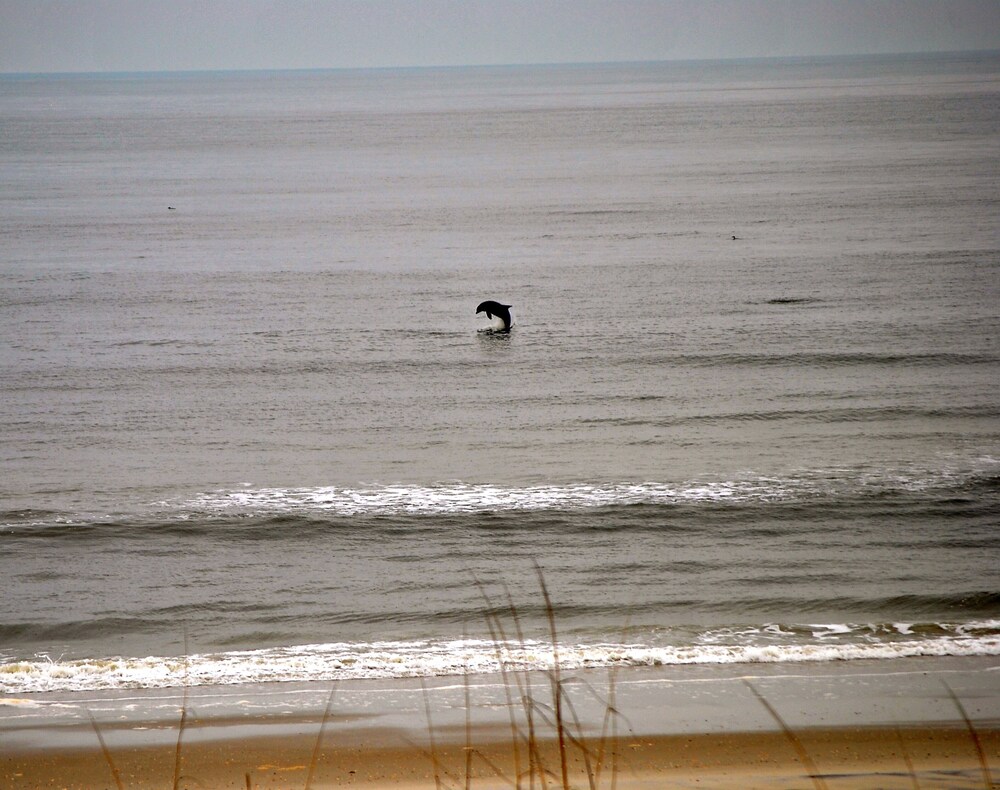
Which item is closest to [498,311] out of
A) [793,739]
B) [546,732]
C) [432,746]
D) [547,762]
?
[546,732]

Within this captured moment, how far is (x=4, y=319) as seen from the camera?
28.6 m

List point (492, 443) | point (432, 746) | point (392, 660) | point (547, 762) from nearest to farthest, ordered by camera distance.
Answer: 1. point (432, 746)
2. point (547, 762)
3. point (392, 660)
4. point (492, 443)

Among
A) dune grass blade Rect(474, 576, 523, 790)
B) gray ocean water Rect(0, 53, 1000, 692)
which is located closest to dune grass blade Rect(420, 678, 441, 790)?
Result: dune grass blade Rect(474, 576, 523, 790)

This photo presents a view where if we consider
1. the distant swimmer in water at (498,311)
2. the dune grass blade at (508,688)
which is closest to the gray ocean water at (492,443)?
the distant swimmer in water at (498,311)

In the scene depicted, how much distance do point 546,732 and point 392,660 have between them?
6.14 feet

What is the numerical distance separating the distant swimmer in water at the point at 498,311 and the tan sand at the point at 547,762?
56.6 feet

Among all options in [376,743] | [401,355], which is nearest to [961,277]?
[401,355]

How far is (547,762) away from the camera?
8.98 metres

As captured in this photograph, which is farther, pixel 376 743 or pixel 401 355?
pixel 401 355

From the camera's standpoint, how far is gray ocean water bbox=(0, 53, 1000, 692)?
11992mm

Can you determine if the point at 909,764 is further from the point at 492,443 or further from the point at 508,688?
the point at 492,443

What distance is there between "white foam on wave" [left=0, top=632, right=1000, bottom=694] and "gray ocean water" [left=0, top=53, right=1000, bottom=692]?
43 millimetres

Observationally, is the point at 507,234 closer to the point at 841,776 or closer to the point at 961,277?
the point at 961,277

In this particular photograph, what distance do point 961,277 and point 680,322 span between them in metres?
9.27
